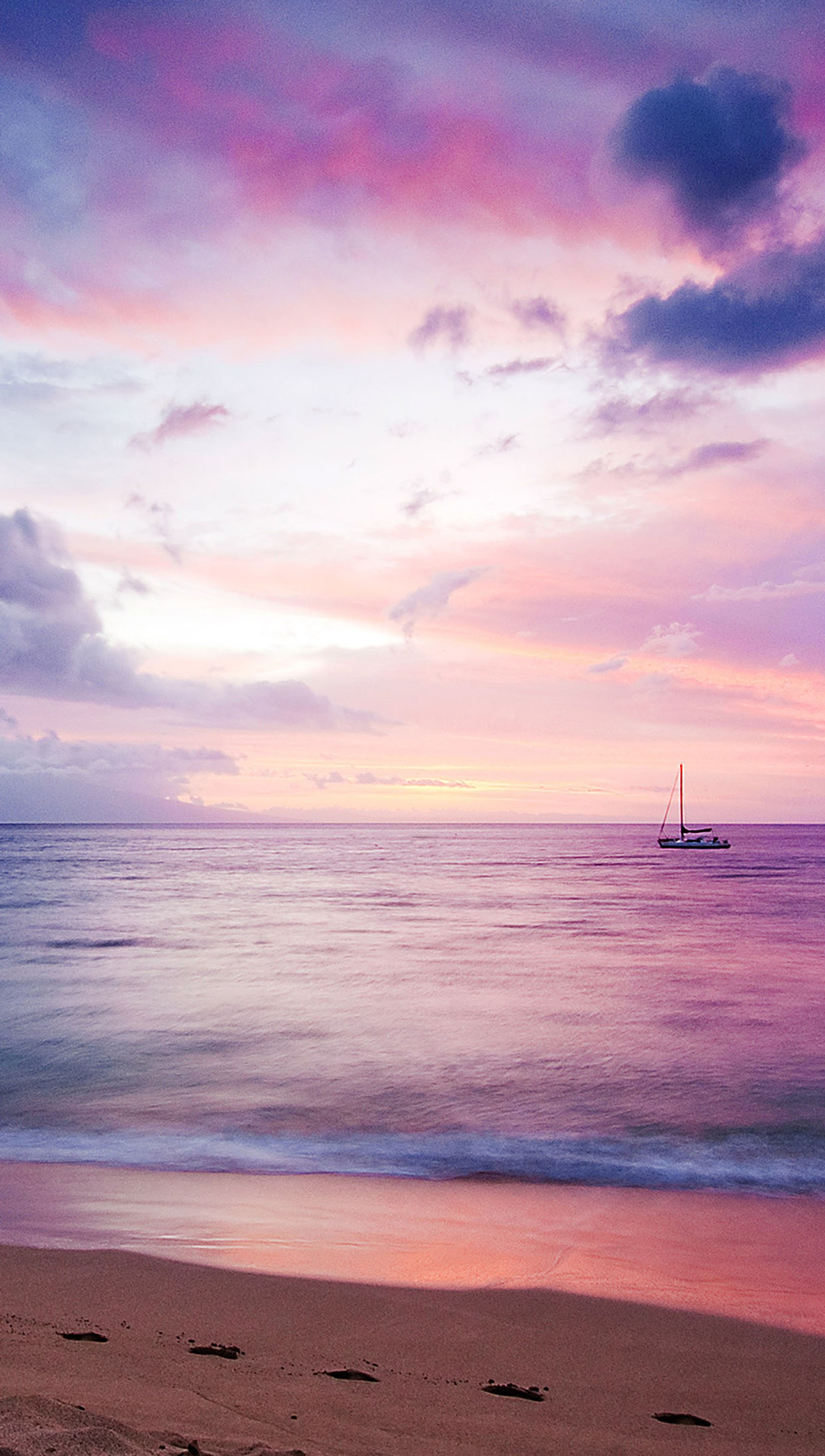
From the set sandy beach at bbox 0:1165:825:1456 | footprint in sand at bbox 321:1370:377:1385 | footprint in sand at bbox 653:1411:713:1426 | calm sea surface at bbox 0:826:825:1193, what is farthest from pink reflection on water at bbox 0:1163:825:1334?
footprint in sand at bbox 653:1411:713:1426

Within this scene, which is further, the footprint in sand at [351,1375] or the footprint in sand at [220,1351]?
the footprint in sand at [220,1351]

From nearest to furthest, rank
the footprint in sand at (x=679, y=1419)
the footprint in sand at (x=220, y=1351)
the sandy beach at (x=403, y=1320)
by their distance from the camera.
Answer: the sandy beach at (x=403, y=1320), the footprint in sand at (x=679, y=1419), the footprint in sand at (x=220, y=1351)

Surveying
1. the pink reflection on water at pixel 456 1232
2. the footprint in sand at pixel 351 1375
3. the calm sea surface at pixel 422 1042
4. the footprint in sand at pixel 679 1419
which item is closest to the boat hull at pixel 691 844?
the calm sea surface at pixel 422 1042

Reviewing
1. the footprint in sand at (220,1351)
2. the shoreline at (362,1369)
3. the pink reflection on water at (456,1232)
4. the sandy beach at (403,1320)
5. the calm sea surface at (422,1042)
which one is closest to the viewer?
the shoreline at (362,1369)

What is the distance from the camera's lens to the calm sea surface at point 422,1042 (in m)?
9.99

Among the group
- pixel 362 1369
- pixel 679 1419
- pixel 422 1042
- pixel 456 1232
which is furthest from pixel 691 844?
pixel 362 1369

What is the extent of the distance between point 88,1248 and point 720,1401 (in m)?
4.71

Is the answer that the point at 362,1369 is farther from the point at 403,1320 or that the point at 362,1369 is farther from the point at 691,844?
the point at 691,844

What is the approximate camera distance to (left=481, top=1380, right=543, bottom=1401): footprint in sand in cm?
467

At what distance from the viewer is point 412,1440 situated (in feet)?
13.3

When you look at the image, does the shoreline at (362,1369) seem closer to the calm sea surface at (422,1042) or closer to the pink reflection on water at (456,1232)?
the pink reflection on water at (456,1232)

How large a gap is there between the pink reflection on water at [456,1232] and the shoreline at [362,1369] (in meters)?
0.34

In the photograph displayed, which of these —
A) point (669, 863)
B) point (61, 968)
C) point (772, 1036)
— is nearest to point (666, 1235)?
point (772, 1036)

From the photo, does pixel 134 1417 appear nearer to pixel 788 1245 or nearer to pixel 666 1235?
pixel 666 1235
